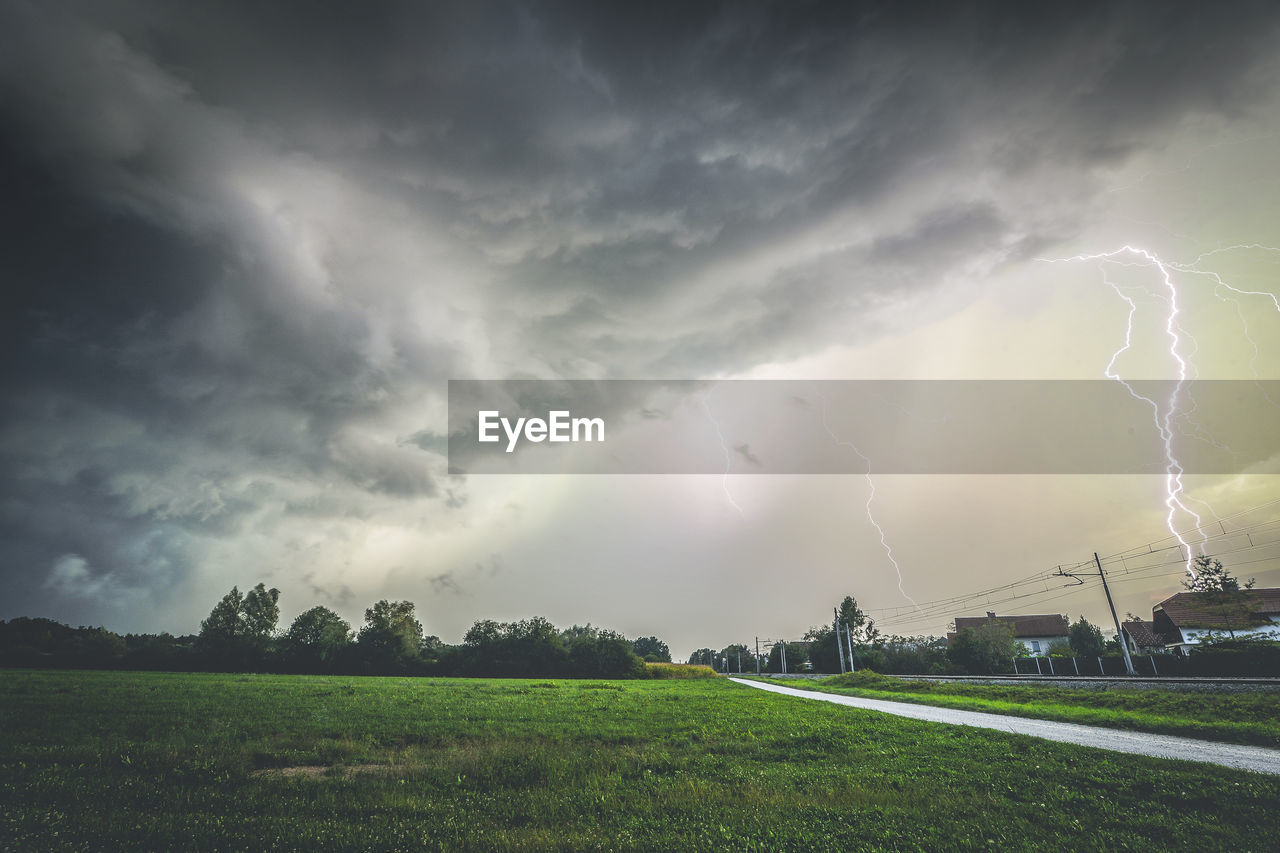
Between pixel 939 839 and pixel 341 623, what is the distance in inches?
3610

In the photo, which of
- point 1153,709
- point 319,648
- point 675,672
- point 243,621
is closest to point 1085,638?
point 675,672

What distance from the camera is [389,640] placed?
77750 mm

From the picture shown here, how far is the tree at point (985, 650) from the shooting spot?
242 feet

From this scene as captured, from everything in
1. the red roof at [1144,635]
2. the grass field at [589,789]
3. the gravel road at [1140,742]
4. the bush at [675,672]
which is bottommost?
the bush at [675,672]

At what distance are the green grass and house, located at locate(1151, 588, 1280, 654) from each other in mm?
33456

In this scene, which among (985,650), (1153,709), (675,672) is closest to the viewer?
(1153,709)

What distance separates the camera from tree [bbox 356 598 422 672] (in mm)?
75938

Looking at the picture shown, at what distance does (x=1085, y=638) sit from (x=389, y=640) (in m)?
102

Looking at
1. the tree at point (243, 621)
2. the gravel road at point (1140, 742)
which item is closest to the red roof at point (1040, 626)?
the gravel road at point (1140, 742)

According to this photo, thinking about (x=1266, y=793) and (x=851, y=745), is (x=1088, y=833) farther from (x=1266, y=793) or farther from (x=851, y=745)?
(x=851, y=745)

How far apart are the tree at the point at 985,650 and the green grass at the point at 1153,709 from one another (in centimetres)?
5016

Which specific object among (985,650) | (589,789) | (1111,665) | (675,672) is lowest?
(675,672)

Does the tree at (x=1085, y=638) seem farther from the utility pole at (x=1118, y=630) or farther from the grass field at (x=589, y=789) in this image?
the grass field at (x=589, y=789)

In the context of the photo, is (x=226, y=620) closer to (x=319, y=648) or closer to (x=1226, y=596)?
(x=319, y=648)
